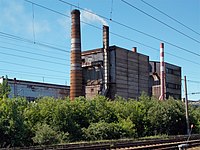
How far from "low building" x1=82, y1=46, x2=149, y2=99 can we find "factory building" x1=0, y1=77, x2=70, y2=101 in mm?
8060

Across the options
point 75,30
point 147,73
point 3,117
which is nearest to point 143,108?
point 75,30

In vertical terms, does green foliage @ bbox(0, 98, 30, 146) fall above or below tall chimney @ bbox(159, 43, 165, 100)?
below

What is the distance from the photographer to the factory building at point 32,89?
60.2 metres

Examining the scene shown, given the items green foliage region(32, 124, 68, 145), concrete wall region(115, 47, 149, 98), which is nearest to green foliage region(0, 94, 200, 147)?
green foliage region(32, 124, 68, 145)

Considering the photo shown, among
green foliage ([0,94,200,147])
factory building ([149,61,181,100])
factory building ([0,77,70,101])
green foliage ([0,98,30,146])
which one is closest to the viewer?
green foliage ([0,98,30,146])

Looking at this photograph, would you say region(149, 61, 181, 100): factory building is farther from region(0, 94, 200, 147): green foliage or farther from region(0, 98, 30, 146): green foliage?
region(0, 98, 30, 146): green foliage

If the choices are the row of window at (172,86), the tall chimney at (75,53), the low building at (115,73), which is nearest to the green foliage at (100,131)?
the tall chimney at (75,53)

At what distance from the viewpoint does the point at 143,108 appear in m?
40.3

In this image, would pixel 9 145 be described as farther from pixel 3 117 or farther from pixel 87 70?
pixel 87 70

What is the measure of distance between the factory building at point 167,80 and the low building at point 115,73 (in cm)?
380

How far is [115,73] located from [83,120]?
26179 millimetres

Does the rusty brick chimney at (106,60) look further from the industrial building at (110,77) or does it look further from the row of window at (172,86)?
the row of window at (172,86)

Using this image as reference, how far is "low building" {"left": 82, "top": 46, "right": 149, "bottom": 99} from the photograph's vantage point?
5844 cm

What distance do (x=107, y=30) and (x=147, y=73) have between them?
14.8 m
